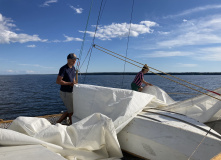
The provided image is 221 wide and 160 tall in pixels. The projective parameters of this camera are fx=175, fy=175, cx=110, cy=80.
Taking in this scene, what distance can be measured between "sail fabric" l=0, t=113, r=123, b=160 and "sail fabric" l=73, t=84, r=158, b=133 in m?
0.30

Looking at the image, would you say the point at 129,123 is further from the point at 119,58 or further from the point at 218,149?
the point at 119,58

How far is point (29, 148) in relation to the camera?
2.38 metres

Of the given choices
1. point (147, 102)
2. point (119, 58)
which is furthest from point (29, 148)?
point (119, 58)

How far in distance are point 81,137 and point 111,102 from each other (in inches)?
46.6

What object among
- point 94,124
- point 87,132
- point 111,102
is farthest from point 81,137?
point 111,102

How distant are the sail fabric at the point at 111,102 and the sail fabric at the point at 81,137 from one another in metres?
0.30

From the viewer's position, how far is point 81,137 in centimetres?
301

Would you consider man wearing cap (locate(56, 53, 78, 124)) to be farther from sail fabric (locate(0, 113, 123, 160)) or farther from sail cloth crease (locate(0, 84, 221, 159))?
sail fabric (locate(0, 113, 123, 160))

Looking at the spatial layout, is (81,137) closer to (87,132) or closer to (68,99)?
(87,132)

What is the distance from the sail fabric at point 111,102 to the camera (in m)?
3.54

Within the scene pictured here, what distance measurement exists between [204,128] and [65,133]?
8.05 ft

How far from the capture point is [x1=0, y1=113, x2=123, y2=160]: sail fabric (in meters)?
2.84

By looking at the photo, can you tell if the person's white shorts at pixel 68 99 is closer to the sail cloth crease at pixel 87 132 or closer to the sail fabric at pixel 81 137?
the sail cloth crease at pixel 87 132

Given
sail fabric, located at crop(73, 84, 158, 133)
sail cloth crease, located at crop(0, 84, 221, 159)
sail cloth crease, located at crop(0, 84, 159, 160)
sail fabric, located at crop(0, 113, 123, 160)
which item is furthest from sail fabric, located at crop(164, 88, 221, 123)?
sail fabric, located at crop(0, 113, 123, 160)
